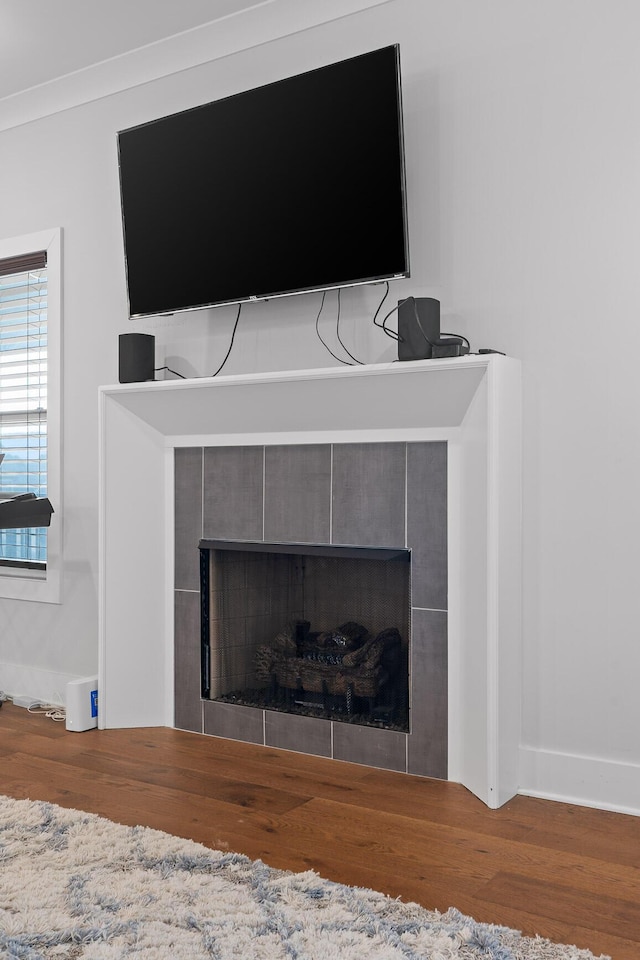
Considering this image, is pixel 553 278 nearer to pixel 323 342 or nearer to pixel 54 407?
pixel 323 342

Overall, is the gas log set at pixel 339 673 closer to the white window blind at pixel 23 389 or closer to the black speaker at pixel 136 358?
the black speaker at pixel 136 358

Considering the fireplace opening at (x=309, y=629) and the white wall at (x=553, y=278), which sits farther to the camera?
the fireplace opening at (x=309, y=629)

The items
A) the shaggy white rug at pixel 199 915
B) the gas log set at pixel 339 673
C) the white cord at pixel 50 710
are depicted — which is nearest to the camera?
the shaggy white rug at pixel 199 915

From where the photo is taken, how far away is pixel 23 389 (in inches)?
157

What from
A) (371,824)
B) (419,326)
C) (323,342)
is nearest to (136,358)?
(323,342)

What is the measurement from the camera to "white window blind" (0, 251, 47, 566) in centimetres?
392

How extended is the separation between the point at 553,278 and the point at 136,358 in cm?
151

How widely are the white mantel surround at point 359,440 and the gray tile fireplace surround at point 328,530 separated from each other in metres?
0.05

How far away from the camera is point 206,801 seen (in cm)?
252

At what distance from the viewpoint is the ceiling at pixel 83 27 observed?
3.11 meters

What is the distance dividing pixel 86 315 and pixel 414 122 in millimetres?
1607

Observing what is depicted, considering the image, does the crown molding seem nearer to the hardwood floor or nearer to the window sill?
the window sill

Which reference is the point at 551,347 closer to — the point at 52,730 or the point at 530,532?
the point at 530,532

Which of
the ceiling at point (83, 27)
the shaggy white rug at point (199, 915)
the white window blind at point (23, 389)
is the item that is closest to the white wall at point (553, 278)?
the ceiling at point (83, 27)
